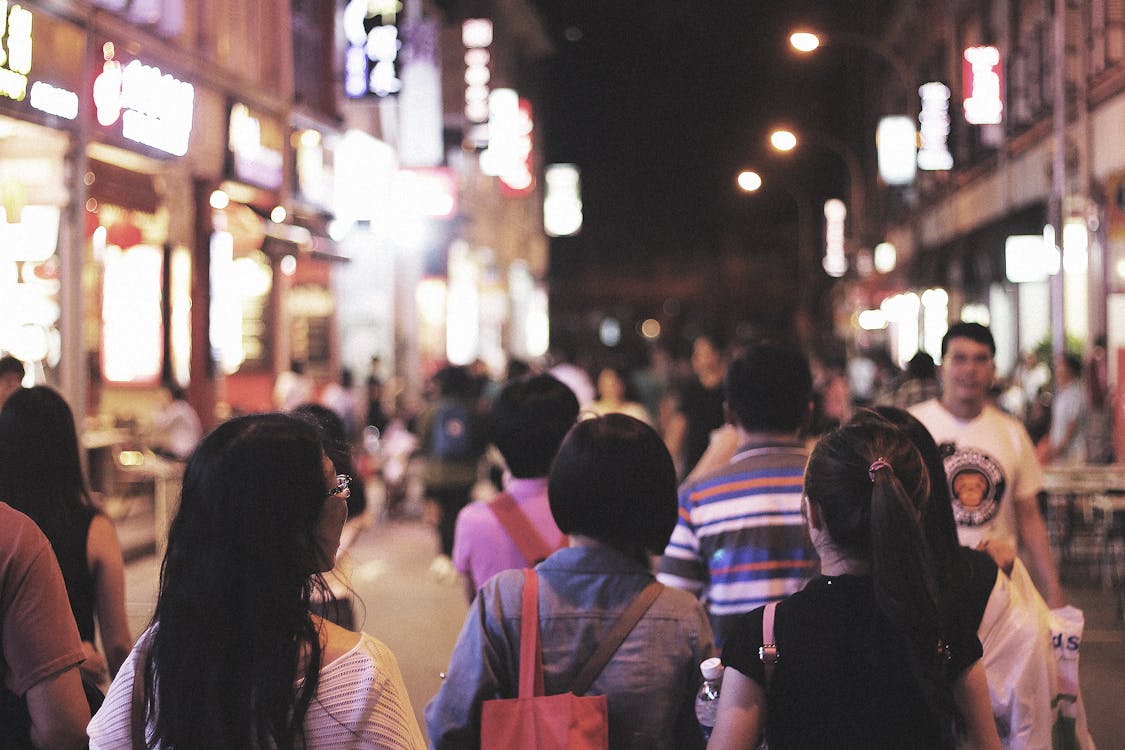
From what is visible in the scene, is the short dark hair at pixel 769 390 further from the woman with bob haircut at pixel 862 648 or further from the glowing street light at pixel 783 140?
the glowing street light at pixel 783 140

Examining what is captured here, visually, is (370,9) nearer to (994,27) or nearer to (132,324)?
(132,324)

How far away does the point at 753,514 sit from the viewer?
4.47m

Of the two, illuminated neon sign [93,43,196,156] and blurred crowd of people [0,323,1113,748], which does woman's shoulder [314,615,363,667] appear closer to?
blurred crowd of people [0,323,1113,748]

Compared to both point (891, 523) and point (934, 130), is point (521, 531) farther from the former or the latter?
point (934, 130)

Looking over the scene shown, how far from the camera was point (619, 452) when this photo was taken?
11.0 ft

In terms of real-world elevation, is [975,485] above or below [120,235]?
below

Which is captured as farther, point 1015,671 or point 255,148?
point 255,148

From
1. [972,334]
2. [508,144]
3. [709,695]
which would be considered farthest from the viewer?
[508,144]

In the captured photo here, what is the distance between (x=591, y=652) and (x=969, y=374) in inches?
125

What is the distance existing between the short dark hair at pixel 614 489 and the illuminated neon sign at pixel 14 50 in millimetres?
8837

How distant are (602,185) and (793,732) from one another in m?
70.8

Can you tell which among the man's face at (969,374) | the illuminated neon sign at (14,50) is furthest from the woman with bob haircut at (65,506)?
the illuminated neon sign at (14,50)

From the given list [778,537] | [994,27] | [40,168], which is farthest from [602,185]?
[778,537]

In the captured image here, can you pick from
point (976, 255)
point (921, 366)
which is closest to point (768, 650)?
point (921, 366)
